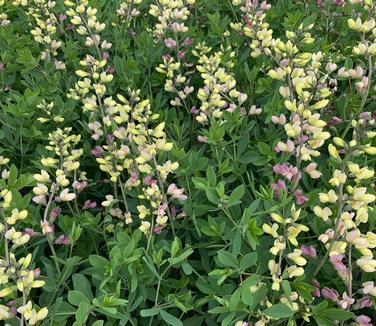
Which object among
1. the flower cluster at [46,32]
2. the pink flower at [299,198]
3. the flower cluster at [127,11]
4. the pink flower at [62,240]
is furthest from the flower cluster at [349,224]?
the flower cluster at [127,11]

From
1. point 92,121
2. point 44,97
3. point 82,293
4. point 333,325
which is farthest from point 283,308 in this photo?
point 44,97

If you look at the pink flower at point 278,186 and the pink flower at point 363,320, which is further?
the pink flower at point 278,186

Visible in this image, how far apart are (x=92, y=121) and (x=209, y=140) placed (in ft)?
1.49

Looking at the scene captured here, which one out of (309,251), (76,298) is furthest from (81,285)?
(309,251)

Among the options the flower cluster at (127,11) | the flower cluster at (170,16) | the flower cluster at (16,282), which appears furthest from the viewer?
the flower cluster at (127,11)

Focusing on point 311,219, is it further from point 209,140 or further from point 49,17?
point 49,17

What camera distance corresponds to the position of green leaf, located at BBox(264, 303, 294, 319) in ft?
4.13

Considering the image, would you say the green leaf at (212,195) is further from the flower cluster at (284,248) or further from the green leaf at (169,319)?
the green leaf at (169,319)

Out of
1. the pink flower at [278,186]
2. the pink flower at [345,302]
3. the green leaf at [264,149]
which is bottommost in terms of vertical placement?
the pink flower at [345,302]

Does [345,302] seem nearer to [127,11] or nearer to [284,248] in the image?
[284,248]

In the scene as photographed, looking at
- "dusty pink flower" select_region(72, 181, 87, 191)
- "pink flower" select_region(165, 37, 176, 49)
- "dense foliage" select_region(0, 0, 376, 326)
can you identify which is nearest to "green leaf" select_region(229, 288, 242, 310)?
"dense foliage" select_region(0, 0, 376, 326)

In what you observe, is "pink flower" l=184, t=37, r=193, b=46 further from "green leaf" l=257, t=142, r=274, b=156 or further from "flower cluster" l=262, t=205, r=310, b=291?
"flower cluster" l=262, t=205, r=310, b=291

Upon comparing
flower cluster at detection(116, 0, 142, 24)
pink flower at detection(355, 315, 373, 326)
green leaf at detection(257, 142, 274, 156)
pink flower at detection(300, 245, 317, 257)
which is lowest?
pink flower at detection(355, 315, 373, 326)

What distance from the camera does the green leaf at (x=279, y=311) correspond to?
1258 millimetres
